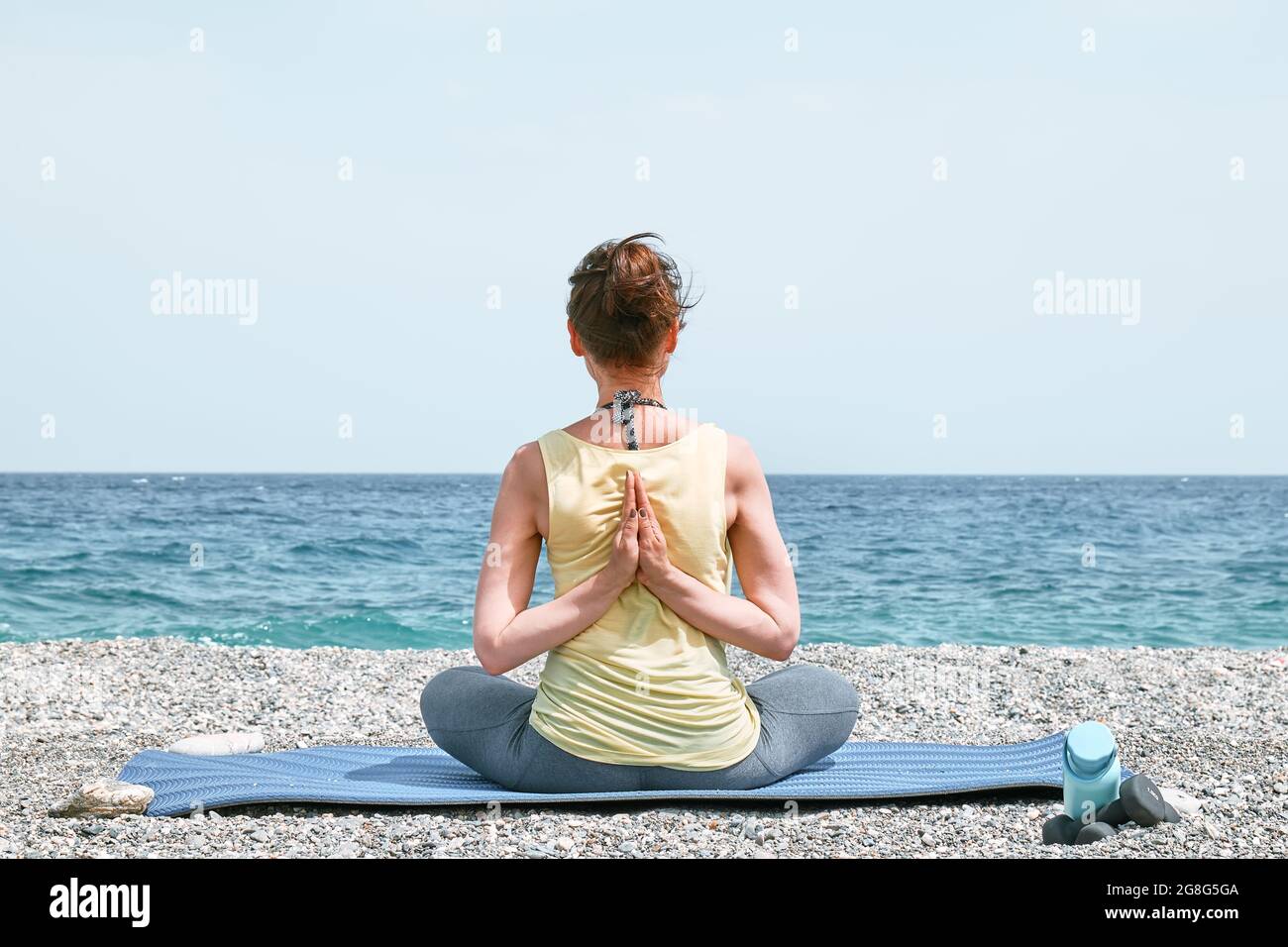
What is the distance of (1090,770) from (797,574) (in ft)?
48.5

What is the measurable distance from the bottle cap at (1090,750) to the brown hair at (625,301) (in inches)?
69.3

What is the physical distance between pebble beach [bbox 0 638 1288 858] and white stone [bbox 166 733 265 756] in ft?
0.87

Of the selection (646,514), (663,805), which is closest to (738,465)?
(646,514)

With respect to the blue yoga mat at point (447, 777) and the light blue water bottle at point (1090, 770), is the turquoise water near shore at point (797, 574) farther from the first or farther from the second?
the light blue water bottle at point (1090, 770)

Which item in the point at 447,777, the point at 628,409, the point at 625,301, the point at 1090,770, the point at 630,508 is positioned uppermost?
the point at 625,301

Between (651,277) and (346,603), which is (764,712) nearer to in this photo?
(651,277)

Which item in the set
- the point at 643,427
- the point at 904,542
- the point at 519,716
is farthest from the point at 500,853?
the point at 904,542

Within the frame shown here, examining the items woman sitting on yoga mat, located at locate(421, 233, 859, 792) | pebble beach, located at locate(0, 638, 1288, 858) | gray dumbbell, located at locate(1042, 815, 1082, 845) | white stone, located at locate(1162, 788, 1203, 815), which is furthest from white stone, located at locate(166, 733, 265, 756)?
white stone, located at locate(1162, 788, 1203, 815)

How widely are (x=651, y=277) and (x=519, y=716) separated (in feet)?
5.07

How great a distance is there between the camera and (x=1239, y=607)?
14.9 metres

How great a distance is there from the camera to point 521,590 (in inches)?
143

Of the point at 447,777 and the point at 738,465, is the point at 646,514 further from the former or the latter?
the point at 447,777

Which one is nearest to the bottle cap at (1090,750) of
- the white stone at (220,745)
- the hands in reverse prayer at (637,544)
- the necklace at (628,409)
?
the hands in reverse prayer at (637,544)

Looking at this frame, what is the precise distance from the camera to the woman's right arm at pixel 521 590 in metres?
3.48
